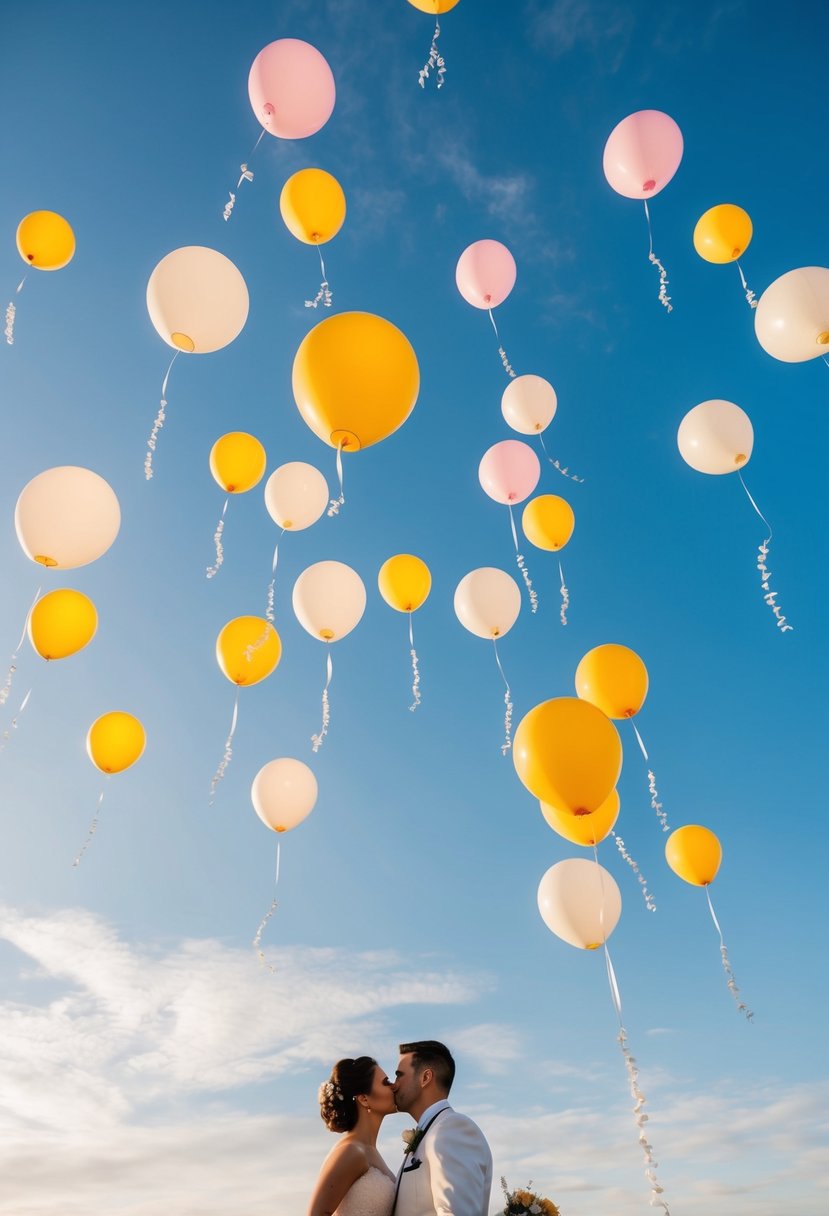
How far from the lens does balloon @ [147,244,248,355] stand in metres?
4.10

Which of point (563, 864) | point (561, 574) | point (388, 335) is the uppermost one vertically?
point (561, 574)

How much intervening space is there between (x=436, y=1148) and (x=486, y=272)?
5.05 meters

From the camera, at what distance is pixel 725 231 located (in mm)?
4871

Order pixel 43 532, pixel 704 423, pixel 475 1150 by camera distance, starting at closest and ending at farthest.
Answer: pixel 475 1150 → pixel 43 532 → pixel 704 423

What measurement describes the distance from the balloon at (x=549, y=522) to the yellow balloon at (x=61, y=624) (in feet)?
10.2

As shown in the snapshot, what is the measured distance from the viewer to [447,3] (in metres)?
4.19

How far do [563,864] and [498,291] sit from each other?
3.92 metres

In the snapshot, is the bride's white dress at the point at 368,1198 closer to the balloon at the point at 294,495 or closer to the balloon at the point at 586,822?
the balloon at the point at 586,822

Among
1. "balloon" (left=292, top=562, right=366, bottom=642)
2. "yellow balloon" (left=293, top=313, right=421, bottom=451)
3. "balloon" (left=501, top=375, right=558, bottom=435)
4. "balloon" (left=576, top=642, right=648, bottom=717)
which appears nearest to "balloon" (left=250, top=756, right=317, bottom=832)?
"balloon" (left=292, top=562, right=366, bottom=642)

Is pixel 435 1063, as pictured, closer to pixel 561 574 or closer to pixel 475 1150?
pixel 475 1150

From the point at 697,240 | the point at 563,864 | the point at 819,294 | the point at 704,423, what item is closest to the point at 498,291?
the point at 697,240

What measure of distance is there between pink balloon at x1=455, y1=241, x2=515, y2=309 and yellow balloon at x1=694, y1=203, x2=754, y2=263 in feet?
4.34

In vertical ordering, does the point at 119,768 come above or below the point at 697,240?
below

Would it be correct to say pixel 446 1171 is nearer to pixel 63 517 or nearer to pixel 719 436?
pixel 63 517
